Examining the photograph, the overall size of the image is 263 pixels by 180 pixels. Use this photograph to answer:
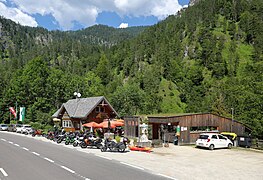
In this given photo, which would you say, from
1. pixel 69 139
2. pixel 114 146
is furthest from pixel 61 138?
pixel 114 146

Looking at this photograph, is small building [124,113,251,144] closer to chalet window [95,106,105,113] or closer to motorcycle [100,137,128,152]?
motorcycle [100,137,128,152]

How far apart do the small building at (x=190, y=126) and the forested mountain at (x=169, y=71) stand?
1214cm

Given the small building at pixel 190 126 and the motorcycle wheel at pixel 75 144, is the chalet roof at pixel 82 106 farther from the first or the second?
the motorcycle wheel at pixel 75 144

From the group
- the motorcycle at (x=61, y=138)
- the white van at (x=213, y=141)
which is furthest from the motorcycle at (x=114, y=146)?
the motorcycle at (x=61, y=138)

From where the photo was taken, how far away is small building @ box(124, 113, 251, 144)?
103 ft

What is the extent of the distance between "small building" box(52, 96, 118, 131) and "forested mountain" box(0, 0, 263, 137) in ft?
47.9

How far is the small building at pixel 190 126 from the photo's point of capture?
3144 centimetres

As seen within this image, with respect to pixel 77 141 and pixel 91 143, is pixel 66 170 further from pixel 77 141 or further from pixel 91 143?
pixel 77 141

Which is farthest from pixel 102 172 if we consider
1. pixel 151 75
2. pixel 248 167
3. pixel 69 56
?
pixel 69 56

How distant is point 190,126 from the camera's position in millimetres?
31953

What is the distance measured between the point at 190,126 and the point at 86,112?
21198mm

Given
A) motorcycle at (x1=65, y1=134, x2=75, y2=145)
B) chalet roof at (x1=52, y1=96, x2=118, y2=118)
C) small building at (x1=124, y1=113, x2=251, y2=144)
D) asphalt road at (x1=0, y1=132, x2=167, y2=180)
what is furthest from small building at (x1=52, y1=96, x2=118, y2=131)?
asphalt road at (x1=0, y1=132, x2=167, y2=180)

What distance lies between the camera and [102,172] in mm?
14734

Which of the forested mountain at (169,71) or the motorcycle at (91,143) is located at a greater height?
the forested mountain at (169,71)
